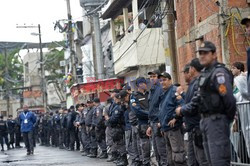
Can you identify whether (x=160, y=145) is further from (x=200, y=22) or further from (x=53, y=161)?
(x=53, y=161)

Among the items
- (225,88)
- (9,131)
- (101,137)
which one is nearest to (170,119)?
(225,88)

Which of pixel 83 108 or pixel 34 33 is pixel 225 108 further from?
pixel 34 33

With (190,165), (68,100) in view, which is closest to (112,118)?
(190,165)

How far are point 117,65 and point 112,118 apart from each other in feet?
53.8

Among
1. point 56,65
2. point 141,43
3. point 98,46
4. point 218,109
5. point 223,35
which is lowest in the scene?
point 218,109

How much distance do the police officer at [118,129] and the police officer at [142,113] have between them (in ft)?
7.96

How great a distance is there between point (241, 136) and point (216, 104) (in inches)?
85.7

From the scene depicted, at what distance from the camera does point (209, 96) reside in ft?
28.3

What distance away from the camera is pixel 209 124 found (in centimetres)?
867

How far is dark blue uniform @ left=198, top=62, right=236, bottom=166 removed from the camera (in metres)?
8.48

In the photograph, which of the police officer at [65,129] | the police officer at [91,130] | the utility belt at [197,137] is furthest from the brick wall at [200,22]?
the police officer at [65,129]

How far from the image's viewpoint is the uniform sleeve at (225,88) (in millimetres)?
8430

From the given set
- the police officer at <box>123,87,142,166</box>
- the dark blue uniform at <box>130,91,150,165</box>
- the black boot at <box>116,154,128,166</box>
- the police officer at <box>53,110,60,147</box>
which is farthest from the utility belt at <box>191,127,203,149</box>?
the police officer at <box>53,110,60,147</box>

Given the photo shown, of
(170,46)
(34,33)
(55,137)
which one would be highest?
(34,33)
